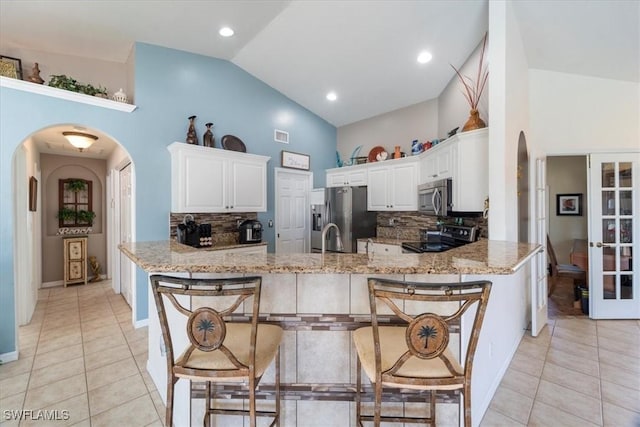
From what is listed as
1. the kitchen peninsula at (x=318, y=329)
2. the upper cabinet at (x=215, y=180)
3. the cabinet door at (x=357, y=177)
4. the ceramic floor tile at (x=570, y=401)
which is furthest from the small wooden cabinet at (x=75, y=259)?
the ceramic floor tile at (x=570, y=401)

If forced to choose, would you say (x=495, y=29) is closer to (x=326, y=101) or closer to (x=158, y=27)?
(x=326, y=101)

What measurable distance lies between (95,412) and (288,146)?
411 cm

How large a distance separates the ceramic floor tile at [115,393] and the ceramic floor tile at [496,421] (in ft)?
7.99

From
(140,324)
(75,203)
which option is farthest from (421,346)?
(75,203)

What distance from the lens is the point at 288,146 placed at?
5.07 metres

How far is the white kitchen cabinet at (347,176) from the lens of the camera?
16.6ft

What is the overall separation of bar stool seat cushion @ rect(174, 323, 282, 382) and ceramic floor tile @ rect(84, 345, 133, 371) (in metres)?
1.96

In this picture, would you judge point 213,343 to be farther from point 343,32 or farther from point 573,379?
point 343,32

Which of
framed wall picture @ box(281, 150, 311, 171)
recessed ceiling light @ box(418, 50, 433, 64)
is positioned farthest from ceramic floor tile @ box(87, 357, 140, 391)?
recessed ceiling light @ box(418, 50, 433, 64)

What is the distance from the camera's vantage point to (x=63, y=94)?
2.96 m

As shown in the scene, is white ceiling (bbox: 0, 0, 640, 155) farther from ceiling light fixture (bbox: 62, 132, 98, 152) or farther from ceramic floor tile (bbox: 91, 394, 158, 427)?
ceramic floor tile (bbox: 91, 394, 158, 427)

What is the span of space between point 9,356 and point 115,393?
1.33 metres

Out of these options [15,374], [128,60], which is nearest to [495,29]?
[128,60]

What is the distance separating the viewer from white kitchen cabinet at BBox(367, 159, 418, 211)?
438cm
